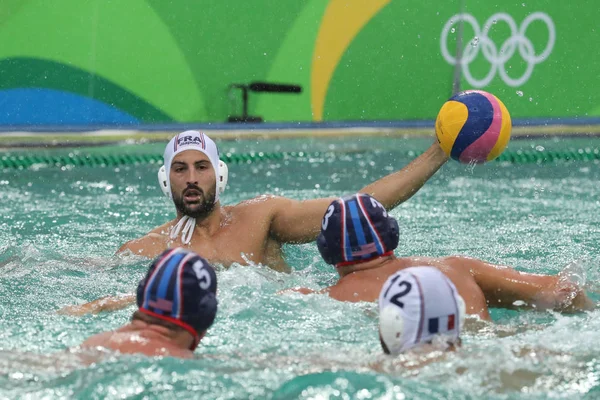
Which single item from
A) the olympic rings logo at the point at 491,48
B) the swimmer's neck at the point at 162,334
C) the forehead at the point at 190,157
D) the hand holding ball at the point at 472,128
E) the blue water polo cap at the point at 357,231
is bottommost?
the swimmer's neck at the point at 162,334

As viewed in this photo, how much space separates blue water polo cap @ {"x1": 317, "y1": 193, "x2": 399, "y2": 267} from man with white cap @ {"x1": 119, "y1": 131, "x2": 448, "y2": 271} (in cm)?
65

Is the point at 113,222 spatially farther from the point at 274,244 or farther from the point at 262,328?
the point at 262,328

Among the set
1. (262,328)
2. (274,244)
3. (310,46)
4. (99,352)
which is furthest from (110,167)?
(99,352)

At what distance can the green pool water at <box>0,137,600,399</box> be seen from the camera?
2.49m

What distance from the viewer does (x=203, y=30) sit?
7328 millimetres

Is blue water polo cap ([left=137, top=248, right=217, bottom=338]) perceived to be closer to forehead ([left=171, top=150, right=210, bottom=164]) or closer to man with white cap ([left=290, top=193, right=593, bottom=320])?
man with white cap ([left=290, top=193, right=593, bottom=320])

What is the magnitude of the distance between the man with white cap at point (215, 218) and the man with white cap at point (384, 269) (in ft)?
2.09

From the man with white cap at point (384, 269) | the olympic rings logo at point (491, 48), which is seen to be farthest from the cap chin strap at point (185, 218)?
the olympic rings logo at point (491, 48)

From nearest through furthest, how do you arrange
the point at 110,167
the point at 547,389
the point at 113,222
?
1. the point at 547,389
2. the point at 113,222
3. the point at 110,167

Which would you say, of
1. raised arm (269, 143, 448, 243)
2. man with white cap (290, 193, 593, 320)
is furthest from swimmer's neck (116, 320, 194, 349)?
raised arm (269, 143, 448, 243)

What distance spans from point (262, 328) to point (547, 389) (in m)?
1.08

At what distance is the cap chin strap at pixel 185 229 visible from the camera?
4.04 m

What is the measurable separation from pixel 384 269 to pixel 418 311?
740mm

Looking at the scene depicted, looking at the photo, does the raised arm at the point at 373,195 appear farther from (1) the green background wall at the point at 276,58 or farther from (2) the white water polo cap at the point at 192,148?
(1) the green background wall at the point at 276,58
